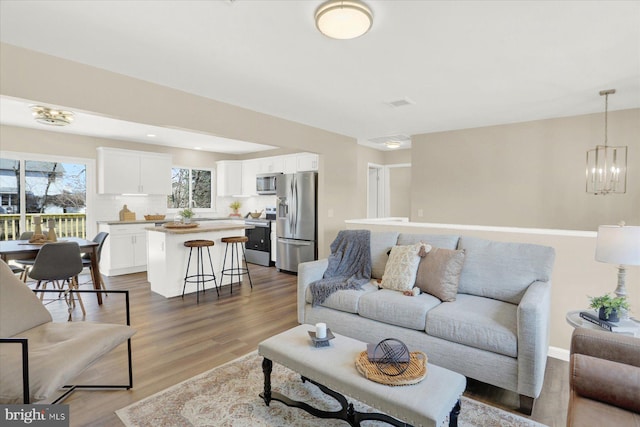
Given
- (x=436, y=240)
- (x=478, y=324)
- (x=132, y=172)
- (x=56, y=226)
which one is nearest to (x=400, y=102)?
(x=436, y=240)

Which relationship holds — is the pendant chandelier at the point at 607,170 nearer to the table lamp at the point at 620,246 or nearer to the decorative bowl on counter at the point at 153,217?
the table lamp at the point at 620,246

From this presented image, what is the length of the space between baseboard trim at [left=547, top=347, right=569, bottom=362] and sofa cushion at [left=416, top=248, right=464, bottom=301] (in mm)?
1057

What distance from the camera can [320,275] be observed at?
329 centimetres

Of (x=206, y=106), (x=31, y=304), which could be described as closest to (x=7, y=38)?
(x=206, y=106)

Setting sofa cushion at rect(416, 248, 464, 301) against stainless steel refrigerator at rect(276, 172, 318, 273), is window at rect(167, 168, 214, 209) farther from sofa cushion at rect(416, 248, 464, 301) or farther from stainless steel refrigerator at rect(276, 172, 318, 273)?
sofa cushion at rect(416, 248, 464, 301)

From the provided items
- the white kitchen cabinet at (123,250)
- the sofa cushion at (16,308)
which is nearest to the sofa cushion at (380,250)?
the sofa cushion at (16,308)

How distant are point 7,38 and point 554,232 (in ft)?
15.1

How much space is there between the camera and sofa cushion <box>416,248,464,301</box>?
2.68m

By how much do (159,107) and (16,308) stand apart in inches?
79.2

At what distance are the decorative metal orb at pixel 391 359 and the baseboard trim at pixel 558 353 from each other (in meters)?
1.89

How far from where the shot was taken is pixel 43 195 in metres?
5.54

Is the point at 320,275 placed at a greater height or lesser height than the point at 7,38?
lesser

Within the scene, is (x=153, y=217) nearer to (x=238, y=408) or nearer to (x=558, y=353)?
(x=238, y=408)

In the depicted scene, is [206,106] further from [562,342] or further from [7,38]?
[562,342]
